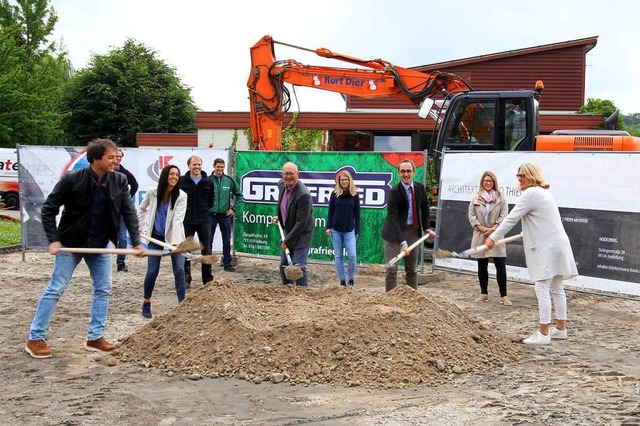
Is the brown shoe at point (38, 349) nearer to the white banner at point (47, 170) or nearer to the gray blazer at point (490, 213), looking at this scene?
the gray blazer at point (490, 213)

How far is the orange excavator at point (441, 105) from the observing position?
41.3 feet

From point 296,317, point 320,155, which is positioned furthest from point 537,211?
point 320,155

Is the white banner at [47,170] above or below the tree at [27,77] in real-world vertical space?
below

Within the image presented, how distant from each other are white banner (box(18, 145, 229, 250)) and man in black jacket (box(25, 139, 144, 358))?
6140 mm

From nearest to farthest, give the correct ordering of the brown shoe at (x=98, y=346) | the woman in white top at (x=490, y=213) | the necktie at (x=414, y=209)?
the brown shoe at (x=98, y=346) → the necktie at (x=414, y=209) → the woman in white top at (x=490, y=213)

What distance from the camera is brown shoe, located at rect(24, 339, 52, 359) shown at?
6.54 m

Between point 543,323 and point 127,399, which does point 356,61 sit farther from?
point 127,399

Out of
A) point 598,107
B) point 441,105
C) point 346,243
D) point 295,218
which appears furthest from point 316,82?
point 598,107

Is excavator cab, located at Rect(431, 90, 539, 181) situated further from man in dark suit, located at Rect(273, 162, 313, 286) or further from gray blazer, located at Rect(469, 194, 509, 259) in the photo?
man in dark suit, located at Rect(273, 162, 313, 286)

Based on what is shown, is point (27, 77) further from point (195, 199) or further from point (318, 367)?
point (318, 367)

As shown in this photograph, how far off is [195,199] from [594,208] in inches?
223

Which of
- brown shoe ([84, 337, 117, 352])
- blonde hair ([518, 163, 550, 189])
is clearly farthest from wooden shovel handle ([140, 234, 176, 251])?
blonde hair ([518, 163, 550, 189])

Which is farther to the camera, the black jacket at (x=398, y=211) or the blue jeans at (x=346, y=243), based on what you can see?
the blue jeans at (x=346, y=243)

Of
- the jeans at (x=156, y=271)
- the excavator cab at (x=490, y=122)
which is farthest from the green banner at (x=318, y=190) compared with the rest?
the jeans at (x=156, y=271)
